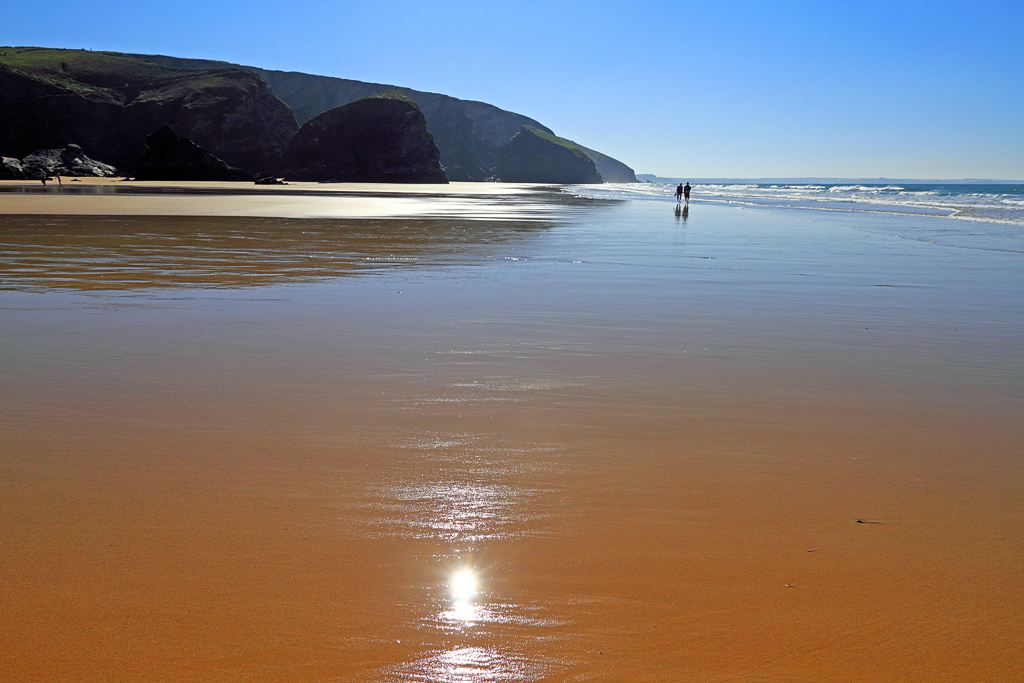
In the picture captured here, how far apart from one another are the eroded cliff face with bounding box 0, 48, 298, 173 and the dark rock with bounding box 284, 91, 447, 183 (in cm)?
870

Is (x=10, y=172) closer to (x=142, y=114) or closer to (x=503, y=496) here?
(x=142, y=114)

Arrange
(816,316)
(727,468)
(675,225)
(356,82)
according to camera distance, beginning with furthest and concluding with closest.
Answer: (356,82), (675,225), (816,316), (727,468)

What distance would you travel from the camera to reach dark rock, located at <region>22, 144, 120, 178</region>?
68700 millimetres

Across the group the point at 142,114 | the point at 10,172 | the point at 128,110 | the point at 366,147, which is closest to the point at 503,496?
the point at 10,172

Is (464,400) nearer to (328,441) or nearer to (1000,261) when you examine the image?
(328,441)

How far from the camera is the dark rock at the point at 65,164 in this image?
68700mm

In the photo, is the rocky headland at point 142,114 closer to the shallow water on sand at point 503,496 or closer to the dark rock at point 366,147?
the dark rock at point 366,147

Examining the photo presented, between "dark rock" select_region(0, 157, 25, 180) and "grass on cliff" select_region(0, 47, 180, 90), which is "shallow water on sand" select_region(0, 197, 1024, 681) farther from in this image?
"grass on cliff" select_region(0, 47, 180, 90)

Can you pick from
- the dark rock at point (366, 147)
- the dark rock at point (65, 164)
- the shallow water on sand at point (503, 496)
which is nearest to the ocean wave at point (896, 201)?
the shallow water on sand at point (503, 496)

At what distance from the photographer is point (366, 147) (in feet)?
352

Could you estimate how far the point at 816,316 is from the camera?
808cm

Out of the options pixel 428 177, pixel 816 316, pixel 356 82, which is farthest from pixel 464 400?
pixel 356 82

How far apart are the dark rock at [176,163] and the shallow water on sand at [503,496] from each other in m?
73.4

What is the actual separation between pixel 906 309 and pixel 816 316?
63.5 inches
